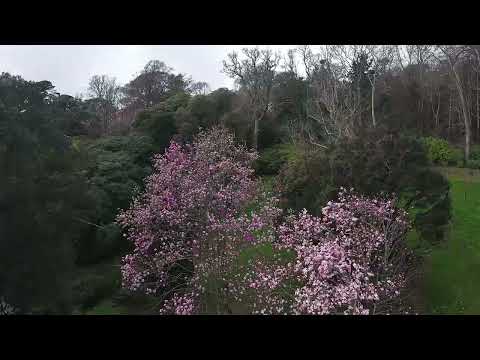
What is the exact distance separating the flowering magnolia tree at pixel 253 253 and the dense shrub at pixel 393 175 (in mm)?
293

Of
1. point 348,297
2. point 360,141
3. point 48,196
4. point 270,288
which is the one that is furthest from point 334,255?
point 48,196

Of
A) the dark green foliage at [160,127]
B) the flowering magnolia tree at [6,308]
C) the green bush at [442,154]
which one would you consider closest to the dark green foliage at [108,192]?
the dark green foliage at [160,127]

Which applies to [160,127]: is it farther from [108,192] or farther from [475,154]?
[475,154]

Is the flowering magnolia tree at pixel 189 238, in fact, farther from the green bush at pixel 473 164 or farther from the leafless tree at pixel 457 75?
the leafless tree at pixel 457 75

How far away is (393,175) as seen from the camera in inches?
202

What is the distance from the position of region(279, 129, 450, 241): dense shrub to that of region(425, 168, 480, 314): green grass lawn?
856 mm

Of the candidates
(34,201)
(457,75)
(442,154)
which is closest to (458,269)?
(34,201)

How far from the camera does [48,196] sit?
404 cm

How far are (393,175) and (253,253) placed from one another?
2681mm

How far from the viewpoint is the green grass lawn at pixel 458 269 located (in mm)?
5258

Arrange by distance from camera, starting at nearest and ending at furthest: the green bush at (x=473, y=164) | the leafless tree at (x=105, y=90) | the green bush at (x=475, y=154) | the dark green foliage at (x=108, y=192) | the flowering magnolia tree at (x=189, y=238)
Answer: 1. the flowering magnolia tree at (x=189, y=238)
2. the dark green foliage at (x=108, y=192)
3. the green bush at (x=473, y=164)
4. the green bush at (x=475, y=154)
5. the leafless tree at (x=105, y=90)
